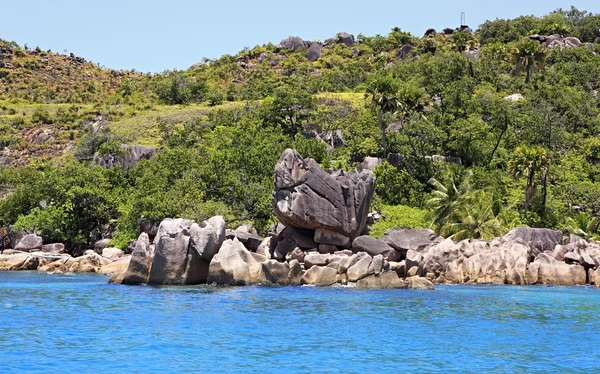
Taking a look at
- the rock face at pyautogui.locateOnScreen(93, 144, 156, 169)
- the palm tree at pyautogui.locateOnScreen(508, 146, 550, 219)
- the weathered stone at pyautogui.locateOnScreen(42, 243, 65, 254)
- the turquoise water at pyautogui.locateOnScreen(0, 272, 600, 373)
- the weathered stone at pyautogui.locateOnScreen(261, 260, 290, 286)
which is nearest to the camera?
the turquoise water at pyautogui.locateOnScreen(0, 272, 600, 373)

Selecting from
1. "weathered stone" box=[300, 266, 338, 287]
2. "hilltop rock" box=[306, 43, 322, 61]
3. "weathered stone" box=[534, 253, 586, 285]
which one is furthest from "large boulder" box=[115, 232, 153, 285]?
"hilltop rock" box=[306, 43, 322, 61]

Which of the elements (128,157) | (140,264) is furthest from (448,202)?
(128,157)

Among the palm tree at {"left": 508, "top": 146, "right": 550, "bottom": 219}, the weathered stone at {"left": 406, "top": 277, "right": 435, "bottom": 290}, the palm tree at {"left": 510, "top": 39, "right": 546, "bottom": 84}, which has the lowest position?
the weathered stone at {"left": 406, "top": 277, "right": 435, "bottom": 290}

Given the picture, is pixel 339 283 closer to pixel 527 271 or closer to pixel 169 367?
pixel 527 271

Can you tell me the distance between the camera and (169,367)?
17.4 m

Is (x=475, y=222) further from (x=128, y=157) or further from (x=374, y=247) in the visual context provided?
(x=128, y=157)

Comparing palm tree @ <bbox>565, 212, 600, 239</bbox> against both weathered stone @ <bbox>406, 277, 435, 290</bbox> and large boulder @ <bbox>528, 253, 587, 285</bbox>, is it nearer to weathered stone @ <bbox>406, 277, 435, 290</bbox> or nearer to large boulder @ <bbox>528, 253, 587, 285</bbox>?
large boulder @ <bbox>528, 253, 587, 285</bbox>

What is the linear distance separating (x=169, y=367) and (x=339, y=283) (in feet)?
65.0

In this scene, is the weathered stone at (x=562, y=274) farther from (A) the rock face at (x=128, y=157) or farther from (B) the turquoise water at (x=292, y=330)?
(A) the rock face at (x=128, y=157)

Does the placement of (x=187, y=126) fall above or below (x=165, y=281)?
above

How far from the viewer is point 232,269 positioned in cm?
3472

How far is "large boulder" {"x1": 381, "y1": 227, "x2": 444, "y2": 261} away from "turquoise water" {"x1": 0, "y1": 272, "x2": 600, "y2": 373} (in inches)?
269

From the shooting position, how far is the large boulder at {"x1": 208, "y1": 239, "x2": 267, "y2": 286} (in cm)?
3472

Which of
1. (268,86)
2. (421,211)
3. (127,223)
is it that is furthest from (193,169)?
(268,86)
